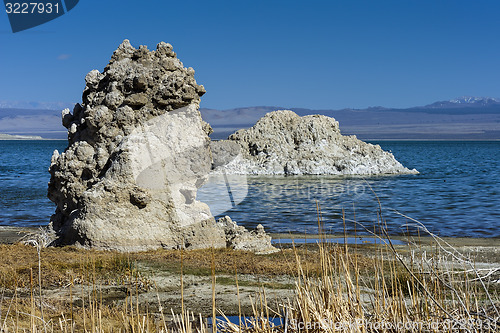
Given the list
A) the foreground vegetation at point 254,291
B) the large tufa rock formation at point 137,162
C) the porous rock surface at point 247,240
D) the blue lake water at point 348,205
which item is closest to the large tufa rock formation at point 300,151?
the blue lake water at point 348,205

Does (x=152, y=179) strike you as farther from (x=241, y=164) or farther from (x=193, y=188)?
(x=241, y=164)

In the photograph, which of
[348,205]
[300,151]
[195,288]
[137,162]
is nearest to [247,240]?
[137,162]

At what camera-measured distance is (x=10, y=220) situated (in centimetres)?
1570

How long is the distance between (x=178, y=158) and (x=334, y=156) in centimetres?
2780

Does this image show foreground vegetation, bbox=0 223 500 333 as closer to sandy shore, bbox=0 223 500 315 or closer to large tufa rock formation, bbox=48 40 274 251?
sandy shore, bbox=0 223 500 315

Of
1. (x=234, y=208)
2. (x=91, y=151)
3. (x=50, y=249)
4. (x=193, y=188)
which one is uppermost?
(x=91, y=151)

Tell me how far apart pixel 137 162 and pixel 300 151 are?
Result: 28341 mm

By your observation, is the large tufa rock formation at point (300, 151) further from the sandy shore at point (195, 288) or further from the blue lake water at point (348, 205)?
the sandy shore at point (195, 288)

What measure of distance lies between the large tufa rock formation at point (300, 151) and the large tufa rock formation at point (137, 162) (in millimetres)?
24953

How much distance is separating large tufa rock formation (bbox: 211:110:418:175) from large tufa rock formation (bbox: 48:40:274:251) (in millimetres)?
24953

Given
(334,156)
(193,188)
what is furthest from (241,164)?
(193,188)

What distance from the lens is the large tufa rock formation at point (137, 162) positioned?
828 centimetres

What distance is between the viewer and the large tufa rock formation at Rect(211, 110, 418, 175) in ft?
115

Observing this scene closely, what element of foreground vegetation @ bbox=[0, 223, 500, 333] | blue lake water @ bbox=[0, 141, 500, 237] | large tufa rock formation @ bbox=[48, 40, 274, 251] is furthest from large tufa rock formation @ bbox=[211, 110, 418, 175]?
foreground vegetation @ bbox=[0, 223, 500, 333]
